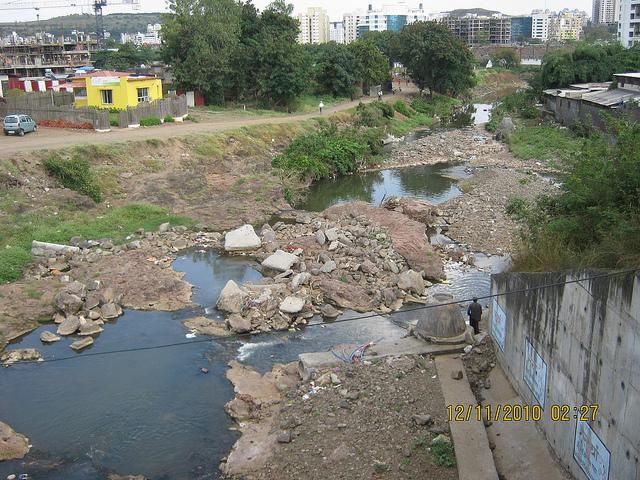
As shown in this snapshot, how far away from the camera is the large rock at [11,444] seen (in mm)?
11320

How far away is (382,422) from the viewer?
11078 millimetres

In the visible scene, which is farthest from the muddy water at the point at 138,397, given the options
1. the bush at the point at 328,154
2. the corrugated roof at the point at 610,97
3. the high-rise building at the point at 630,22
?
the high-rise building at the point at 630,22

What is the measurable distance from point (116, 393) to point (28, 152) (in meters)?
17.9

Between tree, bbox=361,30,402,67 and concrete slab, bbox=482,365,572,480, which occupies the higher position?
tree, bbox=361,30,402,67

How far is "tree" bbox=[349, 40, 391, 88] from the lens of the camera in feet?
193

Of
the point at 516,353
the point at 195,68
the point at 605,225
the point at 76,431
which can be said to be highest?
the point at 195,68

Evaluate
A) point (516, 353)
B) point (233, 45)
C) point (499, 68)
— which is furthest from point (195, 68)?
point (499, 68)

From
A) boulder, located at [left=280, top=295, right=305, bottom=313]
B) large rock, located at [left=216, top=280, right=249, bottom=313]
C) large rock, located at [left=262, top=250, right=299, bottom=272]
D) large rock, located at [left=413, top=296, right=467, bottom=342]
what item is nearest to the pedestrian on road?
large rock, located at [left=413, top=296, right=467, bottom=342]

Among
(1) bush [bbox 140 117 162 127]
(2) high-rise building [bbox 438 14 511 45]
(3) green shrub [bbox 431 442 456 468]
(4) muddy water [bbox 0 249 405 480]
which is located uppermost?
(2) high-rise building [bbox 438 14 511 45]

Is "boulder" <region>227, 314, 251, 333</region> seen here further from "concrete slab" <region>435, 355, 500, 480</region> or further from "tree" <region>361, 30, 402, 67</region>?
"tree" <region>361, 30, 402, 67</region>

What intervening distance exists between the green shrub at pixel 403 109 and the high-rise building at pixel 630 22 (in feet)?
123

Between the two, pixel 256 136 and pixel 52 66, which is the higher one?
pixel 52 66

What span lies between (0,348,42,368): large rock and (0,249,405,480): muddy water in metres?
0.25

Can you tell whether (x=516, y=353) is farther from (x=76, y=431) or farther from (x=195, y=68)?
(x=195, y=68)
